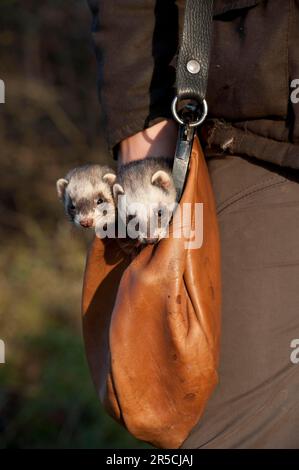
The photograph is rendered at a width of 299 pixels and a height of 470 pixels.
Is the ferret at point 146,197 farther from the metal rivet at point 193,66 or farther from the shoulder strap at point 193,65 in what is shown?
the metal rivet at point 193,66

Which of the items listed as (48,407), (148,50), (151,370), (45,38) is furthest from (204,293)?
(45,38)

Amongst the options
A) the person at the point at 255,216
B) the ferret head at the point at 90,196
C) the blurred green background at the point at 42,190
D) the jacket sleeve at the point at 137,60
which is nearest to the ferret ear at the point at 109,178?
the ferret head at the point at 90,196

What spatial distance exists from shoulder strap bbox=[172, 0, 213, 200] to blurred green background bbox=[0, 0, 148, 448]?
3331 mm

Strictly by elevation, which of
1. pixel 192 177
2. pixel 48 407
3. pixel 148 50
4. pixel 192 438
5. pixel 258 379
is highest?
pixel 148 50

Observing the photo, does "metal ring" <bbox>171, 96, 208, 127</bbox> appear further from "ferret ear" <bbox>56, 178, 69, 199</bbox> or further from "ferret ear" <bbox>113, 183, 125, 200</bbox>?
"ferret ear" <bbox>56, 178, 69, 199</bbox>

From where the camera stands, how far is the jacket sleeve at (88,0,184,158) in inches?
82.0

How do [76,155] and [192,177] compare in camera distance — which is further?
[76,155]

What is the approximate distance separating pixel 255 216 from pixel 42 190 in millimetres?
5755

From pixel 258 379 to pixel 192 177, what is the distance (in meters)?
0.46

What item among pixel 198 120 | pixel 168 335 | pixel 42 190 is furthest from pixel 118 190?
pixel 42 190

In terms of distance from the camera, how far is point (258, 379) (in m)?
1.89

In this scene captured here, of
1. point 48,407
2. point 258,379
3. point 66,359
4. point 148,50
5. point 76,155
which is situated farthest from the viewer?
point 76,155

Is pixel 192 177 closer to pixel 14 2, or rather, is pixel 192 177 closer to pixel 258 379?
pixel 258 379

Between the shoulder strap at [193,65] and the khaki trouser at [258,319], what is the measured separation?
6.3 inches
